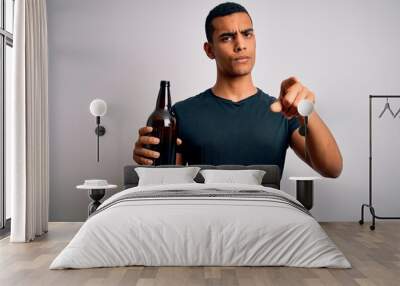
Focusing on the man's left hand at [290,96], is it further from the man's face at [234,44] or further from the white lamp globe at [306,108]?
the man's face at [234,44]

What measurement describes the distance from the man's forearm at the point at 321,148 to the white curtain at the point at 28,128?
9.43ft

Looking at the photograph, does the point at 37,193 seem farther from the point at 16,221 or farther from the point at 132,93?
the point at 132,93

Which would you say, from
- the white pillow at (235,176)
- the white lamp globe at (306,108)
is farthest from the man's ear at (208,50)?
the white pillow at (235,176)

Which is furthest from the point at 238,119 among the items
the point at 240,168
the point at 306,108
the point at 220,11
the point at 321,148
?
the point at 220,11

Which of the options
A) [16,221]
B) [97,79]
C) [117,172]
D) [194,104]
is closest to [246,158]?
[194,104]

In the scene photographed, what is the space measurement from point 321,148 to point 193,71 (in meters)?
1.75

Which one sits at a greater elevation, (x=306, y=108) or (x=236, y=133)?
(x=306, y=108)

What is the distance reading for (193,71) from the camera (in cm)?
695

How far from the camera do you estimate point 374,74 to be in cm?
697

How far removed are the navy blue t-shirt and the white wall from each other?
0.32 m

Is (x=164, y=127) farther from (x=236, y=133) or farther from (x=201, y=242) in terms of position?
(x=201, y=242)

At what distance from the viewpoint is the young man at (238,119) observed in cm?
667

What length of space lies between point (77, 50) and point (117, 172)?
1.54 metres

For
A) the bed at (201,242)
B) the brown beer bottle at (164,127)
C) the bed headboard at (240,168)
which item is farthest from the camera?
the brown beer bottle at (164,127)
